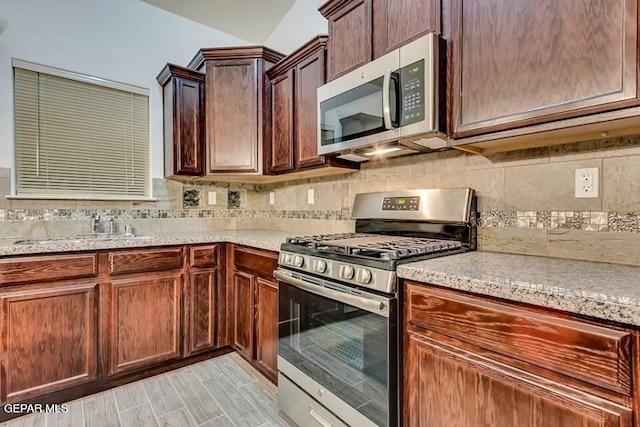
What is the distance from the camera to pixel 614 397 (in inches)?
29.5

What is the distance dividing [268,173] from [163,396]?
64.5 inches

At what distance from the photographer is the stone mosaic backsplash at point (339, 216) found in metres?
1.21

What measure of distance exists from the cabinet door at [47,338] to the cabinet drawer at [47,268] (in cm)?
6

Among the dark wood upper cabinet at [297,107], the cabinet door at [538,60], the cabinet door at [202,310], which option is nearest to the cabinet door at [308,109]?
the dark wood upper cabinet at [297,107]

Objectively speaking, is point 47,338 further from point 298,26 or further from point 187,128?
point 298,26

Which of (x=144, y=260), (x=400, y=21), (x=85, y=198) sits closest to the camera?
(x=400, y=21)

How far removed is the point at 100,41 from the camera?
2523mm

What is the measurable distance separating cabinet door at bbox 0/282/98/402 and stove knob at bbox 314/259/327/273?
141 cm

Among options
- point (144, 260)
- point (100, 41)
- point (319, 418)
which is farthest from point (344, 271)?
point (100, 41)

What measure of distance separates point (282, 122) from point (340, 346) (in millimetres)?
1660

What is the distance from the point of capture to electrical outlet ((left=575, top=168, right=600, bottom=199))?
1246mm

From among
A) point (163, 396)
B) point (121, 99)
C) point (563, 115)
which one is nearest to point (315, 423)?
point (163, 396)

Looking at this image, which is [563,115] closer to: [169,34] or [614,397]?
[614,397]

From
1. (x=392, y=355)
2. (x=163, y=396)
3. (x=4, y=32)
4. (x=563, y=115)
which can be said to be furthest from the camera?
(x=4, y=32)
